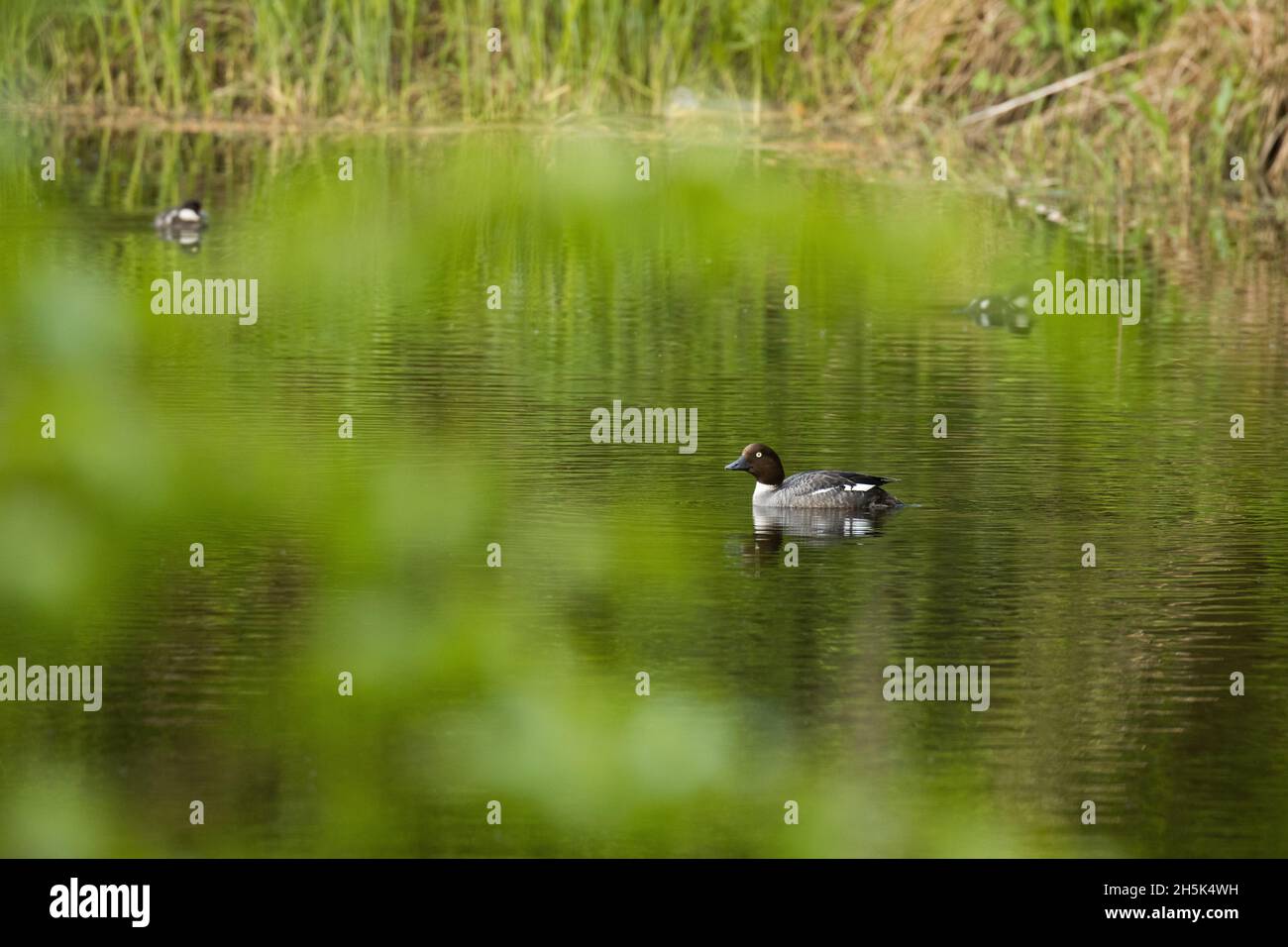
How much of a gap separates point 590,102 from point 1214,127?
6421 mm

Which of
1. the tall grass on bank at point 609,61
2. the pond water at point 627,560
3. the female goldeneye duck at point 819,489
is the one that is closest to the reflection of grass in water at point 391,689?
the pond water at point 627,560

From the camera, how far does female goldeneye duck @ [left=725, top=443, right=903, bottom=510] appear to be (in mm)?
10977

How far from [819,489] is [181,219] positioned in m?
10.00

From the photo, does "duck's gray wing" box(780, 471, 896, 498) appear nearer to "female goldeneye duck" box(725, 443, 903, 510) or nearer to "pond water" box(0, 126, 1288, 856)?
"female goldeneye duck" box(725, 443, 903, 510)

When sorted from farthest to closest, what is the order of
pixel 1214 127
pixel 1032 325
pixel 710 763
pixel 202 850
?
1. pixel 1214 127
2. pixel 1032 325
3. pixel 710 763
4. pixel 202 850

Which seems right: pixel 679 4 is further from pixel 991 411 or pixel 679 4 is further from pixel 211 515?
pixel 211 515

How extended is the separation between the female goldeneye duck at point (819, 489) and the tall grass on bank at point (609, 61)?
12.3 meters

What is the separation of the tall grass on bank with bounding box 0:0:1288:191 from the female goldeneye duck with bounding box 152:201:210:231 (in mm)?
4617

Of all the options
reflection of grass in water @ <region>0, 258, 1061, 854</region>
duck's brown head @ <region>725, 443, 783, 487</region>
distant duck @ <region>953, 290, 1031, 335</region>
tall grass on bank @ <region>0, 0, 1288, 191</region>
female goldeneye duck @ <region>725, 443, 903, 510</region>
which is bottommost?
reflection of grass in water @ <region>0, 258, 1061, 854</region>

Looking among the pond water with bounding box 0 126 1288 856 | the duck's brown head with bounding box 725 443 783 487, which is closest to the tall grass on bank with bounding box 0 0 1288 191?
the pond water with bounding box 0 126 1288 856

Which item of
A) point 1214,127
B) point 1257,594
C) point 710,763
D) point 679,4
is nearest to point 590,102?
point 679,4

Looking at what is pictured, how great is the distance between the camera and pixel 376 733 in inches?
320

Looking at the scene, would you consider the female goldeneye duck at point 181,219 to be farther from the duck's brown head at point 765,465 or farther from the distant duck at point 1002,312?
the duck's brown head at point 765,465

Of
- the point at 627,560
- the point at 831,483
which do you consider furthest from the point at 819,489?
the point at 627,560
